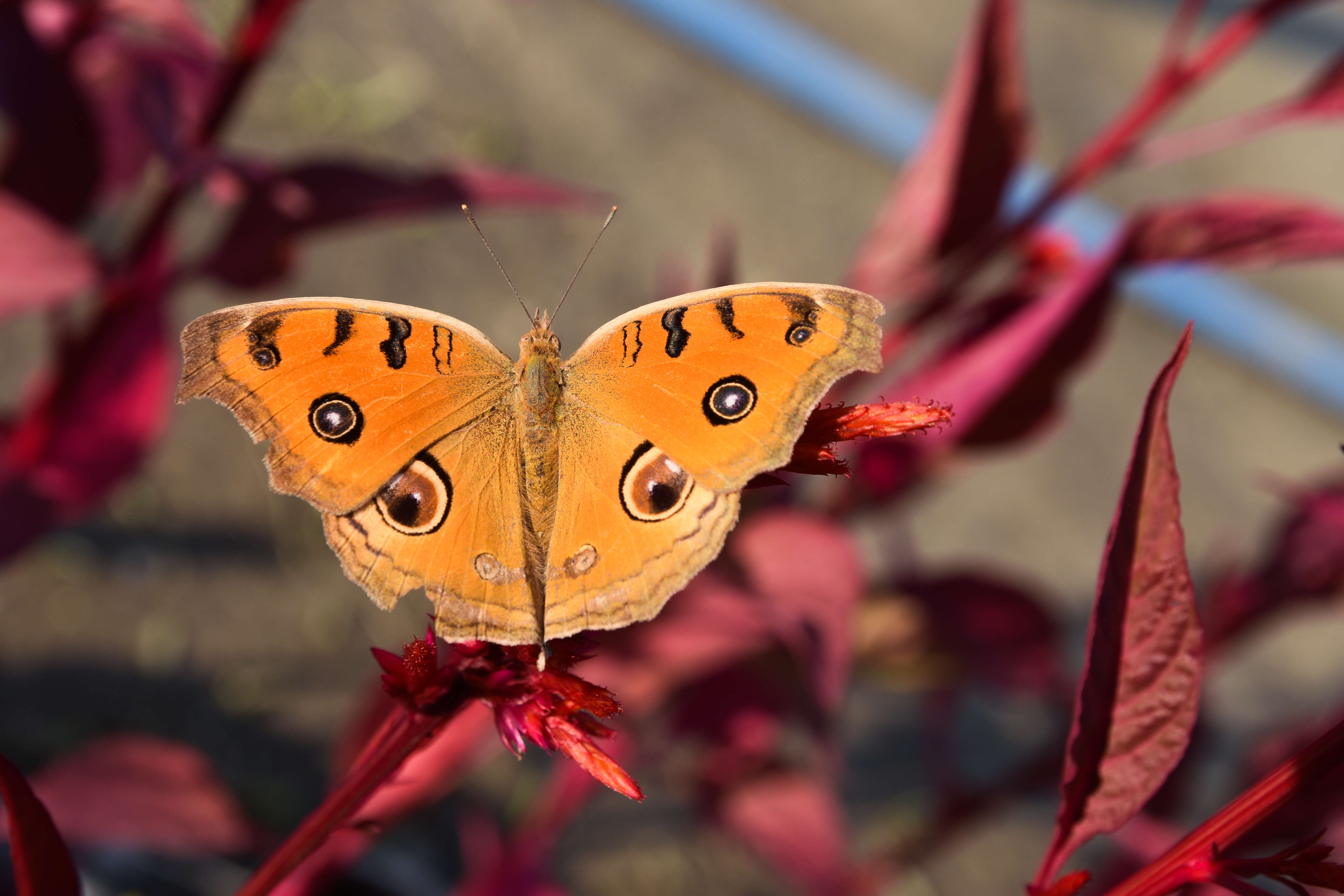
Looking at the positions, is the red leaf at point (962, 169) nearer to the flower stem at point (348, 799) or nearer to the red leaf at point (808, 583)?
the red leaf at point (808, 583)

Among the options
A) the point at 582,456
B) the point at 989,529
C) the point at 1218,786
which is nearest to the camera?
the point at 582,456

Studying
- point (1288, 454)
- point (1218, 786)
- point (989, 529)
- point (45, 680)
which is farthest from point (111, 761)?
point (1288, 454)

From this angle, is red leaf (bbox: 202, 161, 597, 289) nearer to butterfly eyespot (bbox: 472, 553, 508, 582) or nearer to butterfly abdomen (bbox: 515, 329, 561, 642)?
butterfly abdomen (bbox: 515, 329, 561, 642)

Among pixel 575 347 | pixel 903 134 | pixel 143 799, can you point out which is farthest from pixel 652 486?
pixel 903 134

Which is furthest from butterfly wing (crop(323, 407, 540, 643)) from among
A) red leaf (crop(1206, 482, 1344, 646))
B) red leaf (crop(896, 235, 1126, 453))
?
red leaf (crop(1206, 482, 1344, 646))

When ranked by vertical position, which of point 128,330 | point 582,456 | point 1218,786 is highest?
point 582,456

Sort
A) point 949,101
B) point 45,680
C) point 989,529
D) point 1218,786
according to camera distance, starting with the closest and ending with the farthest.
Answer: point 949,101, point 45,680, point 1218,786, point 989,529

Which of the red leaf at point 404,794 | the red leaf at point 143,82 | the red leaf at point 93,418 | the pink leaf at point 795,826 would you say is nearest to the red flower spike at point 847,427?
the red leaf at point 404,794

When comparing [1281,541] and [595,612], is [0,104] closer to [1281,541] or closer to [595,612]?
[595,612]
